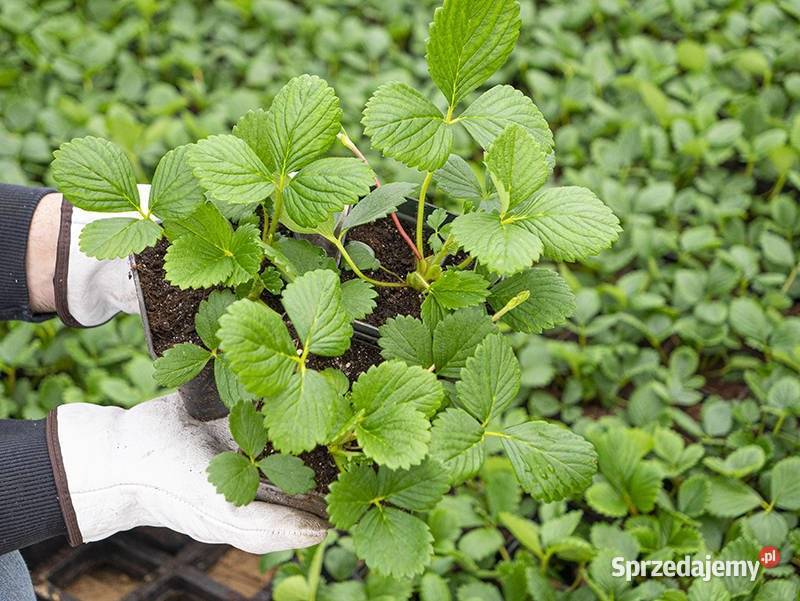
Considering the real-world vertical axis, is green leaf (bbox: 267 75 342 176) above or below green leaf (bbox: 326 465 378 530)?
above

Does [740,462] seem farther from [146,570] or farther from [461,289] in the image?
[146,570]

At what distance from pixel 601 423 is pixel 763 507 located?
27cm

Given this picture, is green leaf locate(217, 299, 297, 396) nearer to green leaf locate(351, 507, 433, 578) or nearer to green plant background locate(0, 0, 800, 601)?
green leaf locate(351, 507, 433, 578)

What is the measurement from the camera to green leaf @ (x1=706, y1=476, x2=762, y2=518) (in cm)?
130

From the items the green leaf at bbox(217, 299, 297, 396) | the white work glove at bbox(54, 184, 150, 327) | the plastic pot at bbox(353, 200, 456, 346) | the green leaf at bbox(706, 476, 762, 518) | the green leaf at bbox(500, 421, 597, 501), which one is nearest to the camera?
the green leaf at bbox(217, 299, 297, 396)

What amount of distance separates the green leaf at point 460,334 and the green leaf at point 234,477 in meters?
0.24

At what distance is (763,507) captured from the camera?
4.29 ft

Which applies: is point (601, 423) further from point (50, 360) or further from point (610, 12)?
point (610, 12)

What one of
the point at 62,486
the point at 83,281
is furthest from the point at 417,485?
the point at 83,281

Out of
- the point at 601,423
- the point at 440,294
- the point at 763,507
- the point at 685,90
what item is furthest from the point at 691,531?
the point at 685,90

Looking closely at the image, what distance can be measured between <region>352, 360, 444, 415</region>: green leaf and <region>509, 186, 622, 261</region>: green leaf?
0.17m

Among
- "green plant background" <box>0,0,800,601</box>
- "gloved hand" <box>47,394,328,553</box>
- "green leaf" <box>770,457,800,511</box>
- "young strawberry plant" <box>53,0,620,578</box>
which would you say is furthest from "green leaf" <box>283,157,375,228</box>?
"green leaf" <box>770,457,800,511</box>

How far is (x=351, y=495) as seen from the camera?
859mm

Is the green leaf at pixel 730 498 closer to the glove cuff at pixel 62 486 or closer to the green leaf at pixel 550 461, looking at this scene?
the green leaf at pixel 550 461
